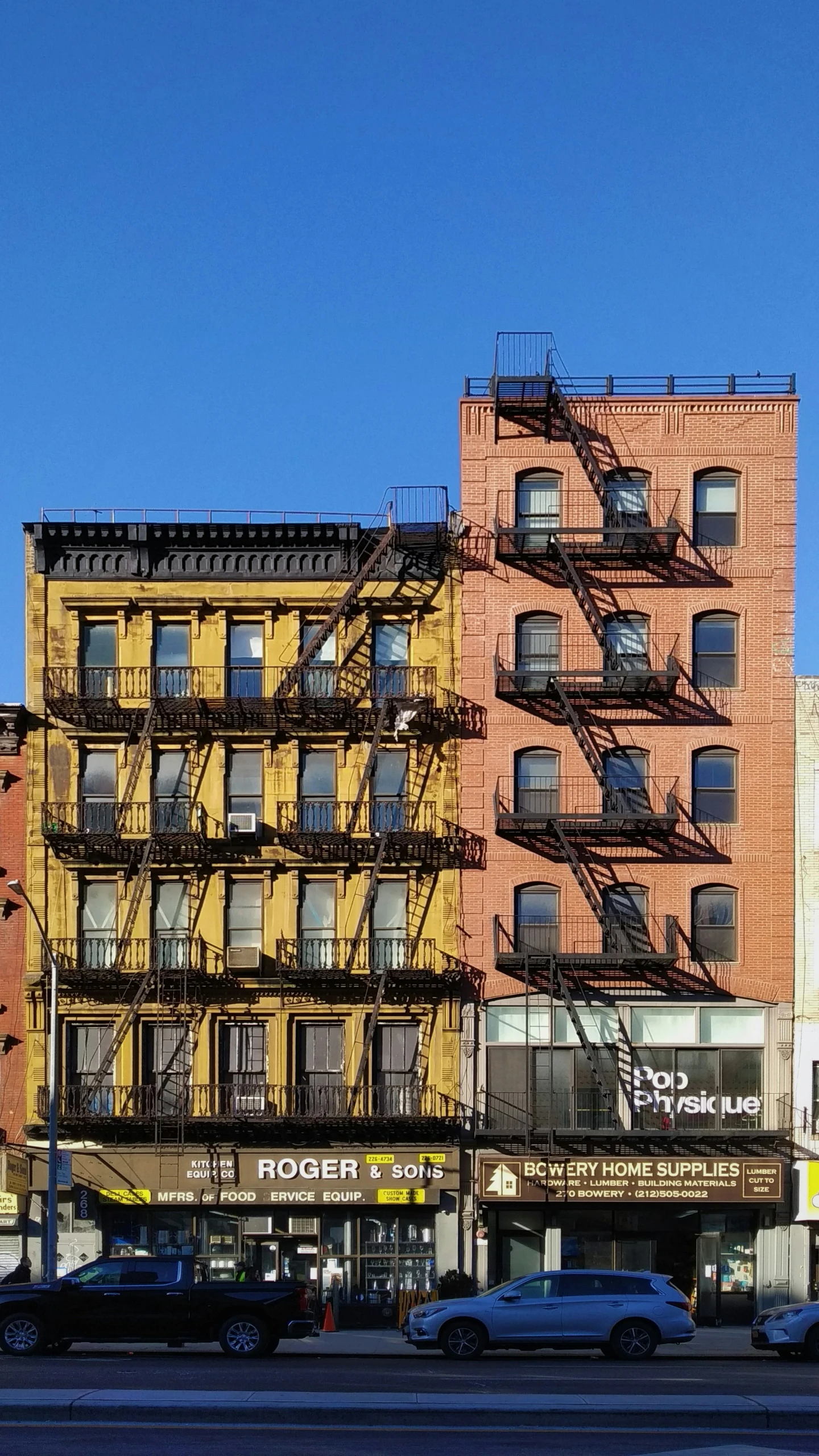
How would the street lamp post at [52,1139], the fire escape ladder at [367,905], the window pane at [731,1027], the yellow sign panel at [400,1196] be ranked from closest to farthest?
the street lamp post at [52,1139]
the yellow sign panel at [400,1196]
the fire escape ladder at [367,905]
the window pane at [731,1027]

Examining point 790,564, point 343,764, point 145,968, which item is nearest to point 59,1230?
point 145,968

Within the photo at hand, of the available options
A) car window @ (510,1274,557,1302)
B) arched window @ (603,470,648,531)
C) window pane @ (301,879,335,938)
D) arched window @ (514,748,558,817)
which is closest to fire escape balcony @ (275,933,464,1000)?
window pane @ (301,879,335,938)

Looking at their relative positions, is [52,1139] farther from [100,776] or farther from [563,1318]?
[563,1318]

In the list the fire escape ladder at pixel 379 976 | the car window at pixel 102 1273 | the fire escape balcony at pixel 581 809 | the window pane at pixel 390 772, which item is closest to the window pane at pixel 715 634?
the fire escape balcony at pixel 581 809

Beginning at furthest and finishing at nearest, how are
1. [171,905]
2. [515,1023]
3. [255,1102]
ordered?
[171,905]
[515,1023]
[255,1102]

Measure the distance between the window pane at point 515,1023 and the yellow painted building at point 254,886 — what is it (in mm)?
814

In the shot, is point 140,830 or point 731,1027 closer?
point 731,1027

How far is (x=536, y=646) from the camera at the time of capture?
42812mm

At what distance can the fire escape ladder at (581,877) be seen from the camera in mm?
41188

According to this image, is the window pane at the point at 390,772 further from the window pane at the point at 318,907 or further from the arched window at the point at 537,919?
the arched window at the point at 537,919

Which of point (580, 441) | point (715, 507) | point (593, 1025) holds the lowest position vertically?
point (593, 1025)

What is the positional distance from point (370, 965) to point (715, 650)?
11141 mm

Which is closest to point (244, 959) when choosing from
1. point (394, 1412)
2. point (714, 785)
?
point (714, 785)

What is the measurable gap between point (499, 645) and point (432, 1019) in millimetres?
8971
